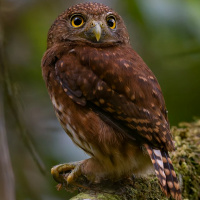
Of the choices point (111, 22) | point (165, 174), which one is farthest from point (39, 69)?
point (165, 174)

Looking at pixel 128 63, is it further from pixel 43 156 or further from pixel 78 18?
pixel 43 156

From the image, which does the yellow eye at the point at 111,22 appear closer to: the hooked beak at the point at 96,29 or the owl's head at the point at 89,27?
the owl's head at the point at 89,27

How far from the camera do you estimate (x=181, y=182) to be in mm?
3490

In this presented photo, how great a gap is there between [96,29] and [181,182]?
1359 mm

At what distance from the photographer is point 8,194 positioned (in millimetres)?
2709

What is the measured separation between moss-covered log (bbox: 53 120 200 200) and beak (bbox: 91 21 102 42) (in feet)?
3.52

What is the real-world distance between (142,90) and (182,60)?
5.61 feet

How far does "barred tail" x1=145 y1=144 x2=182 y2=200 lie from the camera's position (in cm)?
294

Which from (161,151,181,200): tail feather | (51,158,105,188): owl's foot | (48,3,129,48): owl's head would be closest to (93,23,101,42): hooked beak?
(48,3,129,48): owl's head

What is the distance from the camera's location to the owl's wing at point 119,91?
3094 millimetres

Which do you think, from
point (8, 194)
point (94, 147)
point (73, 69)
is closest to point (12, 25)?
point (73, 69)

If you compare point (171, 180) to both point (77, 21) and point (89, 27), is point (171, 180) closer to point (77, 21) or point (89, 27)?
point (89, 27)

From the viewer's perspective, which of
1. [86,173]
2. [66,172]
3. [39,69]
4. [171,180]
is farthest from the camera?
[39,69]

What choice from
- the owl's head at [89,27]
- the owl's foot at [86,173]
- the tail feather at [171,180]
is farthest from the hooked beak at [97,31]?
the tail feather at [171,180]
